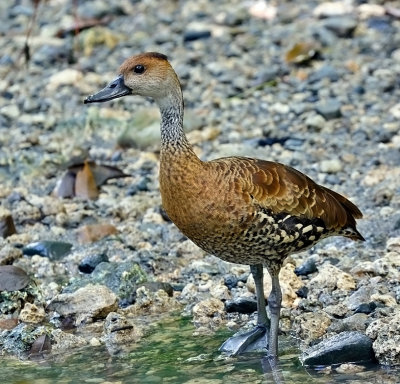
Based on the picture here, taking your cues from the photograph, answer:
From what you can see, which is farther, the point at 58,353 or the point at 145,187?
the point at 145,187

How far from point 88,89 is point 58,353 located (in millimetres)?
6576

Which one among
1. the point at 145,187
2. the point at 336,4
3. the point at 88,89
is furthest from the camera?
the point at 336,4

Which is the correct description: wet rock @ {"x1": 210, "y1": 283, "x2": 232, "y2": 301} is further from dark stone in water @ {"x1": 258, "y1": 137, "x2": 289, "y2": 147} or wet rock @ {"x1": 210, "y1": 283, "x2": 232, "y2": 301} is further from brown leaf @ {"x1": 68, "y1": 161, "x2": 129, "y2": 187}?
dark stone in water @ {"x1": 258, "y1": 137, "x2": 289, "y2": 147}

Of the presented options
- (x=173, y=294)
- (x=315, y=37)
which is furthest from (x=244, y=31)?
(x=173, y=294)

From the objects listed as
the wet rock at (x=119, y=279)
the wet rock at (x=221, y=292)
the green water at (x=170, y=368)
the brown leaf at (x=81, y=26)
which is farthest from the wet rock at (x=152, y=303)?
the brown leaf at (x=81, y=26)

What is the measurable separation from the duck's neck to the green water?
1.32 metres

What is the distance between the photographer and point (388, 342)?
6191 millimetres

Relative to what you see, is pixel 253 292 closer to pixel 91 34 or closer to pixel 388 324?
pixel 388 324

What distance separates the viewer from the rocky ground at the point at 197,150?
7488 millimetres

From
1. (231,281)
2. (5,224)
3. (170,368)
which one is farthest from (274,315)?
(5,224)

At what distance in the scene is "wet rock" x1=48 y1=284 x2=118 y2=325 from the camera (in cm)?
761

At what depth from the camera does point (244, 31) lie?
1428 centimetres

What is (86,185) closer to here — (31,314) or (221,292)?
(31,314)

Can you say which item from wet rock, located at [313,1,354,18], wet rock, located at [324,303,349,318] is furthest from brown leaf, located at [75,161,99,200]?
wet rock, located at [313,1,354,18]
